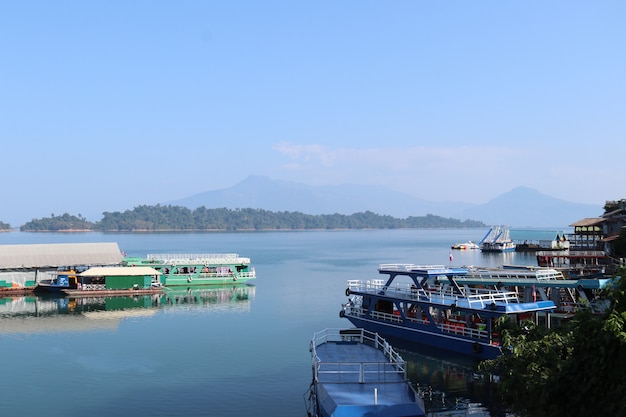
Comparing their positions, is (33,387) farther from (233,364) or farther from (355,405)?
(355,405)

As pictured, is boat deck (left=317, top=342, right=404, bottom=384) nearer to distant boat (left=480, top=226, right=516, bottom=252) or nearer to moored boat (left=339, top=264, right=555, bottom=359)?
moored boat (left=339, top=264, right=555, bottom=359)

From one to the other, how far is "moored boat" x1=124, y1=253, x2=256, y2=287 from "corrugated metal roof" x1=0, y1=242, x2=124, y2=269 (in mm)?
2937

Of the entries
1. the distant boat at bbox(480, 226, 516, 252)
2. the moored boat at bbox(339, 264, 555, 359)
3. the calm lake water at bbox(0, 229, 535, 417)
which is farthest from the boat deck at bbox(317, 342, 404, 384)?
the distant boat at bbox(480, 226, 516, 252)

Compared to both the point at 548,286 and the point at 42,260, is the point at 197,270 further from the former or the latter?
the point at 548,286

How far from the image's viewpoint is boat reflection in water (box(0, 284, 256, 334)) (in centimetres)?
5172

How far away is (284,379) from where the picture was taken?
3428 centimetres

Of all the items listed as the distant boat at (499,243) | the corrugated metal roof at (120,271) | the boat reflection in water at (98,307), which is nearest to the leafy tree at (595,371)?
the boat reflection in water at (98,307)

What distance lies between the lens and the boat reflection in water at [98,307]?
170 ft

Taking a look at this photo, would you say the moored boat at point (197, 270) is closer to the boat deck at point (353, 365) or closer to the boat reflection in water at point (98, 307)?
the boat reflection in water at point (98, 307)

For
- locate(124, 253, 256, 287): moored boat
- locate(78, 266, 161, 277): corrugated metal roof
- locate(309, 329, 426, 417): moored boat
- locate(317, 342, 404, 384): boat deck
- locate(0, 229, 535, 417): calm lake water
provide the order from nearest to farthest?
locate(309, 329, 426, 417): moored boat → locate(317, 342, 404, 384): boat deck → locate(0, 229, 535, 417): calm lake water → locate(78, 266, 161, 277): corrugated metal roof → locate(124, 253, 256, 287): moored boat

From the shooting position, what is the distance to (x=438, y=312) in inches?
1633

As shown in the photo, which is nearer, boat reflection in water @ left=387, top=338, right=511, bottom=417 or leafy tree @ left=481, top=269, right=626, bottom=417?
leafy tree @ left=481, top=269, right=626, bottom=417

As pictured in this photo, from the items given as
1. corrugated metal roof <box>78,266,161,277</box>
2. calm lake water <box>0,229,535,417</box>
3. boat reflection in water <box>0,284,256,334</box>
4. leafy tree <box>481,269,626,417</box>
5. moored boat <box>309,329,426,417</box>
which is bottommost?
calm lake water <box>0,229,535,417</box>

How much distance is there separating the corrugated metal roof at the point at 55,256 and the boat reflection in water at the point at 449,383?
49966 mm
